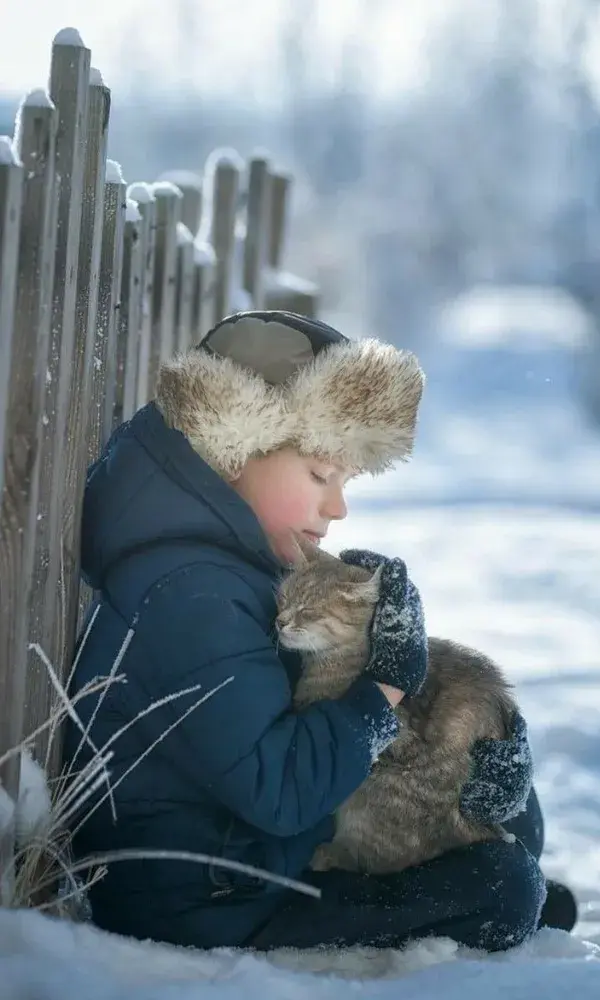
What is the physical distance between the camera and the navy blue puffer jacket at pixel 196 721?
248cm

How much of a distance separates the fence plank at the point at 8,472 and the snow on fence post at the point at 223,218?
15.0 feet

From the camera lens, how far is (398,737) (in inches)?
114

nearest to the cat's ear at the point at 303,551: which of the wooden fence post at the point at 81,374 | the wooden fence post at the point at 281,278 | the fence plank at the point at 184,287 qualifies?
the wooden fence post at the point at 81,374

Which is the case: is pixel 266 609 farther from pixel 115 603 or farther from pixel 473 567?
pixel 473 567

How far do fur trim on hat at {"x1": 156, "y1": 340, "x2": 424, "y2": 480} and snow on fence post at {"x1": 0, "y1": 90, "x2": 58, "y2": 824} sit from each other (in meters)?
0.52

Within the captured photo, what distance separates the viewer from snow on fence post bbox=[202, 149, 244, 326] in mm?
7027

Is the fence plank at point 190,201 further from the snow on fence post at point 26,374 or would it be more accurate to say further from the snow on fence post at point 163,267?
the snow on fence post at point 26,374

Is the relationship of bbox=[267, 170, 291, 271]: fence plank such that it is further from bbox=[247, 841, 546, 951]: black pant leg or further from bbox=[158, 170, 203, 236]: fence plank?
bbox=[247, 841, 546, 951]: black pant leg

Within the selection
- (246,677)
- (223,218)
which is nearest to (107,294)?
(246,677)

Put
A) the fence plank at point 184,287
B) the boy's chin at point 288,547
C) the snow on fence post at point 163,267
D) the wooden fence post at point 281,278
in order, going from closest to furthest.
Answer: the boy's chin at point 288,547 < the snow on fence post at point 163,267 < the fence plank at point 184,287 < the wooden fence post at point 281,278

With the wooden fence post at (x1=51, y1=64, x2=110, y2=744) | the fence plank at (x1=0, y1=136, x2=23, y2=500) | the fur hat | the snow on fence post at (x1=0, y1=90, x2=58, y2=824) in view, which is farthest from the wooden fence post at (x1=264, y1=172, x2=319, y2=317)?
the fence plank at (x1=0, y1=136, x2=23, y2=500)

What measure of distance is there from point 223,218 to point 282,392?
16.4 ft

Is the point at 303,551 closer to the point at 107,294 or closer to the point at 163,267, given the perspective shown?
the point at 107,294

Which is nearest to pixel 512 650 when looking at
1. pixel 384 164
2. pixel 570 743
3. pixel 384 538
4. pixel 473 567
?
pixel 570 743
